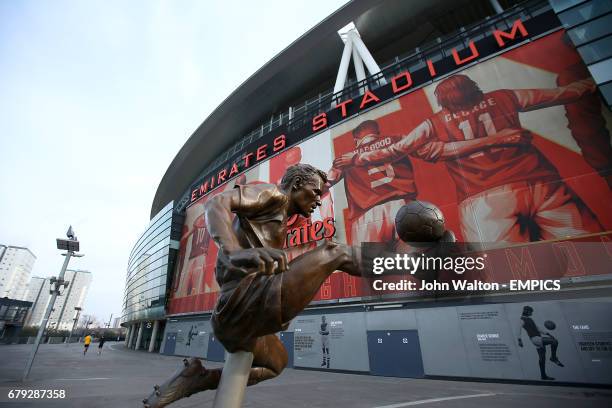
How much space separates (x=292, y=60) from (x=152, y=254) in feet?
86.7

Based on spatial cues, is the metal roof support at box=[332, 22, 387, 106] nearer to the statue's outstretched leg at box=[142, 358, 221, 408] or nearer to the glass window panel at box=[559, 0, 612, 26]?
the glass window panel at box=[559, 0, 612, 26]

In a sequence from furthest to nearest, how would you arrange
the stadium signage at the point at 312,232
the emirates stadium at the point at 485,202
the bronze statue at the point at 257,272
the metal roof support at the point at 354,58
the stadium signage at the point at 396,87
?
1. the metal roof support at the point at 354,58
2. the stadium signage at the point at 312,232
3. the stadium signage at the point at 396,87
4. the emirates stadium at the point at 485,202
5. the bronze statue at the point at 257,272

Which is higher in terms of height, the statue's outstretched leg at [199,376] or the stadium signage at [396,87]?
the stadium signage at [396,87]

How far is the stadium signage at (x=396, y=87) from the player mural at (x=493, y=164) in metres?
0.60

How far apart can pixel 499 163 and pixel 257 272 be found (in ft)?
42.2

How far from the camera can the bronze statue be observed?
1379 millimetres

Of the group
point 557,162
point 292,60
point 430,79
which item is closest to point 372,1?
point 292,60

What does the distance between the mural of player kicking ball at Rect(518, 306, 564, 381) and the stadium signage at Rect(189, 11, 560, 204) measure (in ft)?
38.8

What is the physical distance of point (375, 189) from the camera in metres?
13.7

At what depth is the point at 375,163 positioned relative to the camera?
14172mm

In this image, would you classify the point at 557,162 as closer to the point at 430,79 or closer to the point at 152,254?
the point at 430,79

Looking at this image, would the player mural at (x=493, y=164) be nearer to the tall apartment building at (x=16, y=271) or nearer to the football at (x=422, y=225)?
the football at (x=422, y=225)

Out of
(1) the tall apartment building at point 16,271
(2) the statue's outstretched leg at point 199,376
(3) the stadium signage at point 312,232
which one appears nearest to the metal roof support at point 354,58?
(3) the stadium signage at point 312,232

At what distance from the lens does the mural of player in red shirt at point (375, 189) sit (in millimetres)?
12844
